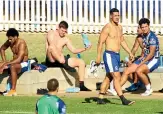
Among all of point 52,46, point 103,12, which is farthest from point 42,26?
point 52,46

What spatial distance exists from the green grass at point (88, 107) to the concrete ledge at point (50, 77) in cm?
101

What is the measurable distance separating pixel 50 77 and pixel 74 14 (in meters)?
7.44

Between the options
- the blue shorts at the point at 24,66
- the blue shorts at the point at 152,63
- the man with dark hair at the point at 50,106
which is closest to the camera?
the man with dark hair at the point at 50,106

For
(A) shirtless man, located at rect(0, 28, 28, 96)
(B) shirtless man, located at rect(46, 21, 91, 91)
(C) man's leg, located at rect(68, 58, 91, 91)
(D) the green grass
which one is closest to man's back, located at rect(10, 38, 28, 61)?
(A) shirtless man, located at rect(0, 28, 28, 96)

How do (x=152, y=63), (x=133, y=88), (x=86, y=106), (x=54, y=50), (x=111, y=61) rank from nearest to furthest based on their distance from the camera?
(x=86, y=106) → (x=111, y=61) → (x=152, y=63) → (x=54, y=50) → (x=133, y=88)

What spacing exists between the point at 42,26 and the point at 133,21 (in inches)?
116

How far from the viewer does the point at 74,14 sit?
22641 millimetres

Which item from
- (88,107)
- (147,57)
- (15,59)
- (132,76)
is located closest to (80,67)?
(132,76)

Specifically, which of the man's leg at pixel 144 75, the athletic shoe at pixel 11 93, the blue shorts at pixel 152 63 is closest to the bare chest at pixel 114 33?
the man's leg at pixel 144 75

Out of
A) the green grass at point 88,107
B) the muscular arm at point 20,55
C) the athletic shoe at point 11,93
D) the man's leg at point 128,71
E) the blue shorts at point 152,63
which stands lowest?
→ the green grass at point 88,107

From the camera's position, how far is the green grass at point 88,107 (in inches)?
474

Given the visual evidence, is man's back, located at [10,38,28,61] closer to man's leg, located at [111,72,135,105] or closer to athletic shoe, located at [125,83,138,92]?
athletic shoe, located at [125,83,138,92]

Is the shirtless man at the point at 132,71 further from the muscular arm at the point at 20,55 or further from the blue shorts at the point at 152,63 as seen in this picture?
the muscular arm at the point at 20,55

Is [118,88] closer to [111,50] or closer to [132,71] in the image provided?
[111,50]
